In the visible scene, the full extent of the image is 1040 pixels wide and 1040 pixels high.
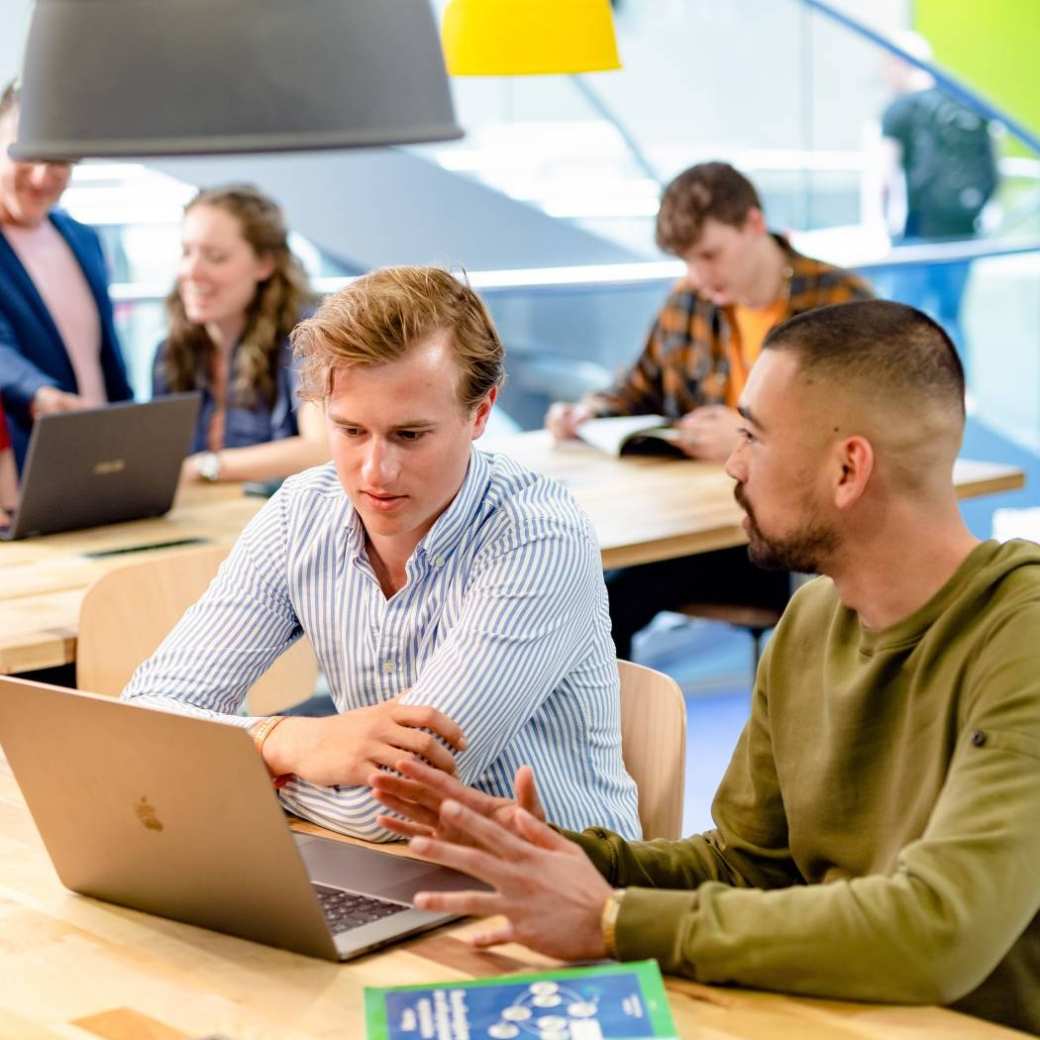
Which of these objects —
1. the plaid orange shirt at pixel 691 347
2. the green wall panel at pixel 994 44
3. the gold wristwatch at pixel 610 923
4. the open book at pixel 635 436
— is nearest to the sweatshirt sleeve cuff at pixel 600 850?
the gold wristwatch at pixel 610 923

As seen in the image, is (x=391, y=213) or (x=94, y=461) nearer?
(x=94, y=461)

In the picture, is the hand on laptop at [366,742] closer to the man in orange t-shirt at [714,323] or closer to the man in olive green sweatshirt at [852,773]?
the man in olive green sweatshirt at [852,773]

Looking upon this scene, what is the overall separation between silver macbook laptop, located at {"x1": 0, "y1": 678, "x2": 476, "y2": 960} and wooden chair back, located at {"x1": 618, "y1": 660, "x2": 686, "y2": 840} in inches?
18.6

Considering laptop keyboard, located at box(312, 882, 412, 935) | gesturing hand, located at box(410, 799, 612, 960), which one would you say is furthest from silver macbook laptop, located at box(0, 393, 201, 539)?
gesturing hand, located at box(410, 799, 612, 960)

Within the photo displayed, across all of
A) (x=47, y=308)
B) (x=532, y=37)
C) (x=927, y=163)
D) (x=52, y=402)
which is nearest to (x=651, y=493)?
(x=532, y=37)

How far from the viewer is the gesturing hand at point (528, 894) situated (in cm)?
141

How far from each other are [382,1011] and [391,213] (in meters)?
6.28

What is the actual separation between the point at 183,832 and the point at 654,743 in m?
0.77

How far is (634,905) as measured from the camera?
1424 mm

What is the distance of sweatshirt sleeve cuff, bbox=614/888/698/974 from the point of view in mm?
1409

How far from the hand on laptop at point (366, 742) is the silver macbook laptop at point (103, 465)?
4.61 ft

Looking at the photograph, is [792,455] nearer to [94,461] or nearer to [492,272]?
[94,461]

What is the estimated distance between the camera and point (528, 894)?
1.42 m

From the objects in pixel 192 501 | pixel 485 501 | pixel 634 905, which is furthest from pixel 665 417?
pixel 634 905
